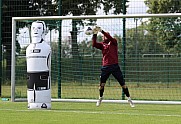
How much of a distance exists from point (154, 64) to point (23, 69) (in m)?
4.79

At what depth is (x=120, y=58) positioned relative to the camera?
19766 mm

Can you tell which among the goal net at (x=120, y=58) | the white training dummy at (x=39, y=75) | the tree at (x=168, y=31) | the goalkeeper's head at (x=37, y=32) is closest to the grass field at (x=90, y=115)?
the white training dummy at (x=39, y=75)

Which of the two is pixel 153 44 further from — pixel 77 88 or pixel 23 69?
pixel 23 69

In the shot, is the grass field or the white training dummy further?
the white training dummy

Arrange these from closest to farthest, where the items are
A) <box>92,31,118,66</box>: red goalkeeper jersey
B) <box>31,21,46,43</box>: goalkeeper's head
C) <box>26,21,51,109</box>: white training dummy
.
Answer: <box>26,21,51,109</box>: white training dummy < <box>31,21,46,43</box>: goalkeeper's head < <box>92,31,118,66</box>: red goalkeeper jersey

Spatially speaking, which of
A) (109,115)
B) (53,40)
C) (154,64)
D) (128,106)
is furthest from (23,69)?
(109,115)

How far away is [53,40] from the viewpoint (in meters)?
20.2

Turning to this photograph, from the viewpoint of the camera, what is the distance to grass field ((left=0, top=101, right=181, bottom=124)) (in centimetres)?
1161

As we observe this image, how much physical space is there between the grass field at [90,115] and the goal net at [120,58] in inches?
124

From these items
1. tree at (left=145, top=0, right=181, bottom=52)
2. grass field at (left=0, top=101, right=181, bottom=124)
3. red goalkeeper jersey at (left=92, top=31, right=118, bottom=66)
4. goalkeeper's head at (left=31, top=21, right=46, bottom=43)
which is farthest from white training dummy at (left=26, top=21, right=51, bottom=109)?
tree at (left=145, top=0, right=181, bottom=52)

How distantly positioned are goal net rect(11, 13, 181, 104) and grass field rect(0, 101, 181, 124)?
3153mm

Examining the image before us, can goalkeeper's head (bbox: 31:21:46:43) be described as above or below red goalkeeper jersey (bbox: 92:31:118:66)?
above

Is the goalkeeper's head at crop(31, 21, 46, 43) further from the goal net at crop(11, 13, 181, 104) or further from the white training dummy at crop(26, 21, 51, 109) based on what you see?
the goal net at crop(11, 13, 181, 104)

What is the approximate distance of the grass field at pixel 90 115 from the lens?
11.6 meters
